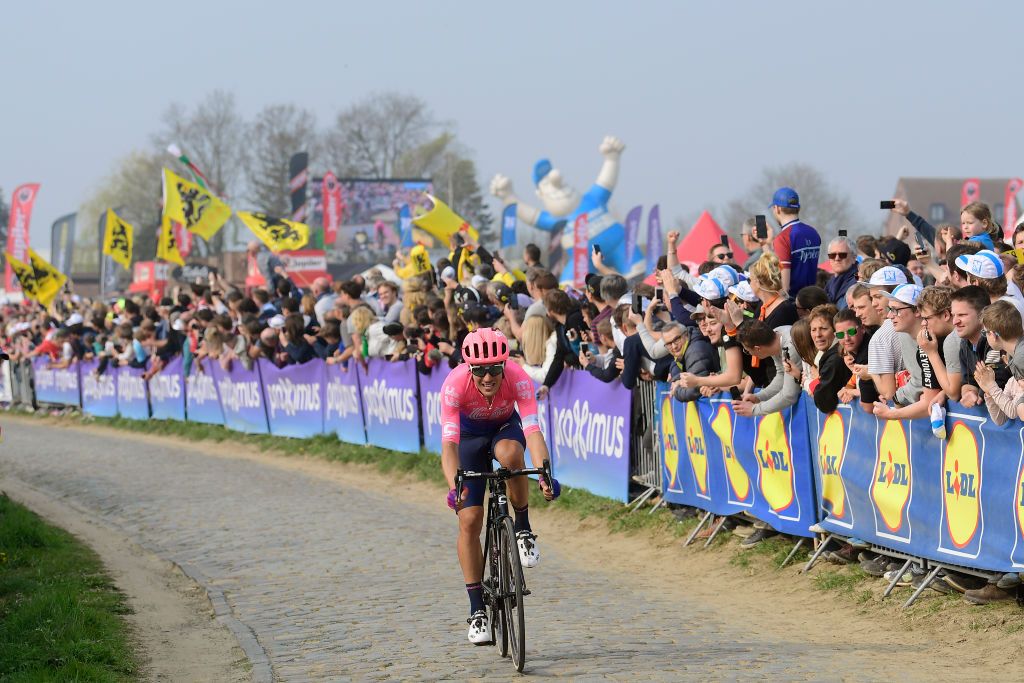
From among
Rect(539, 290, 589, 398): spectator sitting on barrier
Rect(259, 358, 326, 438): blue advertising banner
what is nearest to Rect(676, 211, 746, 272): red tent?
Rect(539, 290, 589, 398): spectator sitting on barrier

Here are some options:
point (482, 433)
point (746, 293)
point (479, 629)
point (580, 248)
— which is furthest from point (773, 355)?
point (580, 248)

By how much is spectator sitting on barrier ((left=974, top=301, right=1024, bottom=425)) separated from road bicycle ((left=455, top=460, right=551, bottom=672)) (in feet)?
8.30

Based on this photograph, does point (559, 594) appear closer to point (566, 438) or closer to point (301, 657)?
point (301, 657)

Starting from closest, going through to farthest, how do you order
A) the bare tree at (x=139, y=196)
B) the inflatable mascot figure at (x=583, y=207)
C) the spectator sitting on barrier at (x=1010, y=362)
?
the spectator sitting on barrier at (x=1010, y=362) → the inflatable mascot figure at (x=583, y=207) → the bare tree at (x=139, y=196)

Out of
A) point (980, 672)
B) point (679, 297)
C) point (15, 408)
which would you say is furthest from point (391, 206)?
point (980, 672)

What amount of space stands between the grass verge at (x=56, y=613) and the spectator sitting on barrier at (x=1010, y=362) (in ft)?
17.7

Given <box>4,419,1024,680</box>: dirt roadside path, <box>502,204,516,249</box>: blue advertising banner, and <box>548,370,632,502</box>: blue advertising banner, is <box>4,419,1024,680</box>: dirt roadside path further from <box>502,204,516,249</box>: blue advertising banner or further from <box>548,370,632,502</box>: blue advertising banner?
<box>502,204,516,249</box>: blue advertising banner

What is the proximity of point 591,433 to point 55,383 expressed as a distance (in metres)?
23.4

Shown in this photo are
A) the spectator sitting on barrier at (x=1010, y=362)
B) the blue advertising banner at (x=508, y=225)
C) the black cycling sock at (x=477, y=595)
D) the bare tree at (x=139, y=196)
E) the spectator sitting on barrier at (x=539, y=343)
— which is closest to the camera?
the spectator sitting on barrier at (x=1010, y=362)

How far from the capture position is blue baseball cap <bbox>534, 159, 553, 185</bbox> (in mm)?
50906

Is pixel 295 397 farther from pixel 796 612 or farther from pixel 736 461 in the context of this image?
pixel 796 612

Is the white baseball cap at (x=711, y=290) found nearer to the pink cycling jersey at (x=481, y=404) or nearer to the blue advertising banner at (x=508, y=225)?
the pink cycling jersey at (x=481, y=404)

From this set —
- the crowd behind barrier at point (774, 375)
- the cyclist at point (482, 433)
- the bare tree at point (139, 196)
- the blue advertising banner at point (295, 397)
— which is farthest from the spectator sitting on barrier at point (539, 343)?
the bare tree at point (139, 196)

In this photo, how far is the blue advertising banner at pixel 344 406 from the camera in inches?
846
